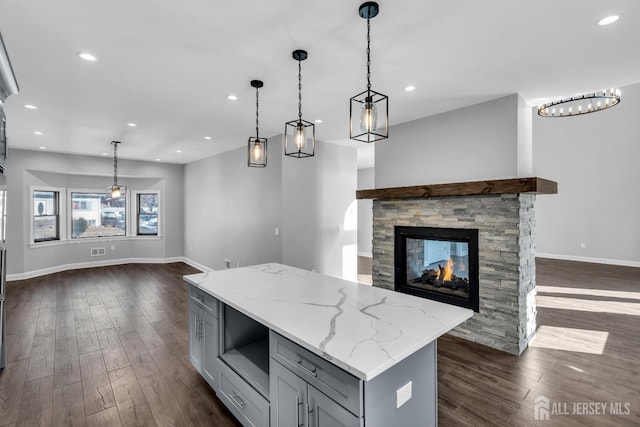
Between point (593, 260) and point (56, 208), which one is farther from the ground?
point (56, 208)

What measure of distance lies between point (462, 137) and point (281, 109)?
2.22 metres

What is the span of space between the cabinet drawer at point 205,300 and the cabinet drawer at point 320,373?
814mm

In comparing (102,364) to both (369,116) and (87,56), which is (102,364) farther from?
(369,116)

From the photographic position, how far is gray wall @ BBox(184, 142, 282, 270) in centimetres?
517

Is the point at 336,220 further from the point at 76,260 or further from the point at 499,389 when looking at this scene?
the point at 76,260

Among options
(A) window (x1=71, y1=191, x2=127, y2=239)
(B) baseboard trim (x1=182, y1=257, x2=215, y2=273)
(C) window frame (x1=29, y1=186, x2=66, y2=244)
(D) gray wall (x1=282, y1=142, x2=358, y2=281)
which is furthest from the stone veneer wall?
(C) window frame (x1=29, y1=186, x2=66, y2=244)

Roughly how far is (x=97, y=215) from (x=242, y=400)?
8020mm

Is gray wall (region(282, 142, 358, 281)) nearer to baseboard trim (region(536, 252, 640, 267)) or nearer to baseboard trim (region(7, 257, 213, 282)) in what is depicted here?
baseboard trim (region(7, 257, 213, 282))

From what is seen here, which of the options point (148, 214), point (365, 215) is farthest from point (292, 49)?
point (148, 214)

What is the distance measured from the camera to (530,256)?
3.27 m

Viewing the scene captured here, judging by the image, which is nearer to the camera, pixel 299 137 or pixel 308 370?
pixel 308 370

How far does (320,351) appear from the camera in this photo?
1335mm

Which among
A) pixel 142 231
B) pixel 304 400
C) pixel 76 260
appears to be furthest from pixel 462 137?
pixel 76 260

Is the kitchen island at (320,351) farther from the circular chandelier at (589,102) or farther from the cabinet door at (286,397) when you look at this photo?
the circular chandelier at (589,102)
